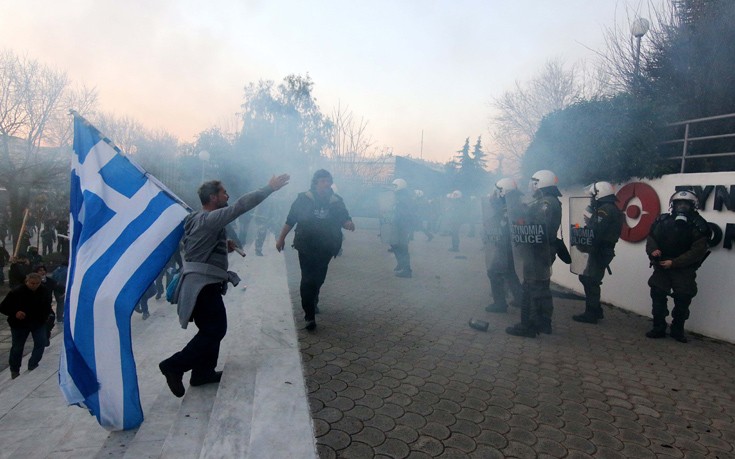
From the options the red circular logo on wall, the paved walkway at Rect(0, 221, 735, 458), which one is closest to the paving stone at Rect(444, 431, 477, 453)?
the paved walkway at Rect(0, 221, 735, 458)

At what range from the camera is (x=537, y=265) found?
493 cm

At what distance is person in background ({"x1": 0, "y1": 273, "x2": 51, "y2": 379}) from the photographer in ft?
21.3

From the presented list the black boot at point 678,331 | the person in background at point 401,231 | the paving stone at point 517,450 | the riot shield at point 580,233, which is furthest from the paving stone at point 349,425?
the person in background at point 401,231

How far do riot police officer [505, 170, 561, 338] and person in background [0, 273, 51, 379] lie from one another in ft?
22.0

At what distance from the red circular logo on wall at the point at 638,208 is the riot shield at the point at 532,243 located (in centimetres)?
246

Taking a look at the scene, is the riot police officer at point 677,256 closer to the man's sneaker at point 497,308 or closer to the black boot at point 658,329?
the black boot at point 658,329

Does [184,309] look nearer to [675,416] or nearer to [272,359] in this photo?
[272,359]

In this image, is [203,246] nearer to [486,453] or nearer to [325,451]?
[325,451]

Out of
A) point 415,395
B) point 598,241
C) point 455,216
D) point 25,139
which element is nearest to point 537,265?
point 598,241

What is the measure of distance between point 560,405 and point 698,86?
319 inches

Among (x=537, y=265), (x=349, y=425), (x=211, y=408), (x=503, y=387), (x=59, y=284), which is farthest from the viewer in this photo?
(x=59, y=284)

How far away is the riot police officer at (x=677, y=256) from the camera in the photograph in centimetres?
505

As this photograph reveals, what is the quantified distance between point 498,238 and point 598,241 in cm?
128

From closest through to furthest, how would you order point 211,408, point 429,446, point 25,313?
1. point 429,446
2. point 211,408
3. point 25,313
